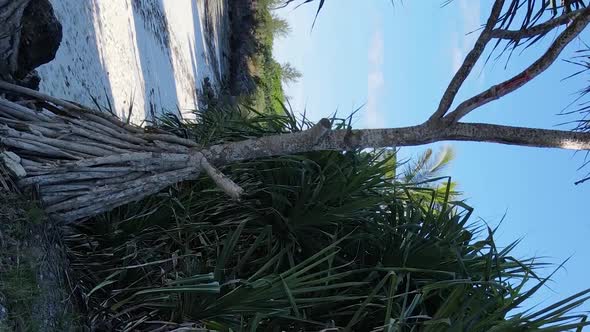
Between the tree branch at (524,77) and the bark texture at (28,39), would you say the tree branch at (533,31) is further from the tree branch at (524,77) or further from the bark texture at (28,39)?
the bark texture at (28,39)

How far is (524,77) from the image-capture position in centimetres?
214

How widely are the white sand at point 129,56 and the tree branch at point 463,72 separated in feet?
7.24

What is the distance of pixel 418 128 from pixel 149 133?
1063 mm

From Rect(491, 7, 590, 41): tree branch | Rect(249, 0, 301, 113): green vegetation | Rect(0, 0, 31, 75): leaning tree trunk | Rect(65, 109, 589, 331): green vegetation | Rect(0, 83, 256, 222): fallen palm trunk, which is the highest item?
Rect(249, 0, 301, 113): green vegetation

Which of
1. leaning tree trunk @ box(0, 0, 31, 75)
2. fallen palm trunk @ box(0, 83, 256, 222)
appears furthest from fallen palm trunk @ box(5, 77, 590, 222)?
leaning tree trunk @ box(0, 0, 31, 75)

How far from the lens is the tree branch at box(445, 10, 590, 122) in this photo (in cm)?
213

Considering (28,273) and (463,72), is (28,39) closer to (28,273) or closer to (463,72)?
(28,273)

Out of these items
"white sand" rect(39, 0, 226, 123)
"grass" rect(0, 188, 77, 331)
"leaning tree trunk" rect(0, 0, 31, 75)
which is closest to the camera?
"grass" rect(0, 188, 77, 331)

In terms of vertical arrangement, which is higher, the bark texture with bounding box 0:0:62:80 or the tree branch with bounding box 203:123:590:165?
the bark texture with bounding box 0:0:62:80

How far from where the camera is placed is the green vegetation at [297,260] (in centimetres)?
244

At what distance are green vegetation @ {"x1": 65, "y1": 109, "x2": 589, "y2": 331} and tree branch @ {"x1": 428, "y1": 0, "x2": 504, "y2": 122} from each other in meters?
0.76

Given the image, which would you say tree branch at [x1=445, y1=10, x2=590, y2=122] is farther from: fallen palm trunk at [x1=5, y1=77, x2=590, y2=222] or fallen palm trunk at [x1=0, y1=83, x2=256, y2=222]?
fallen palm trunk at [x1=0, y1=83, x2=256, y2=222]

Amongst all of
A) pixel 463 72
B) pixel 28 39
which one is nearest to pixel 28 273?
pixel 28 39

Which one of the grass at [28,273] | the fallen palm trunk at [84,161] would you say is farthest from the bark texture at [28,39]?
the grass at [28,273]
